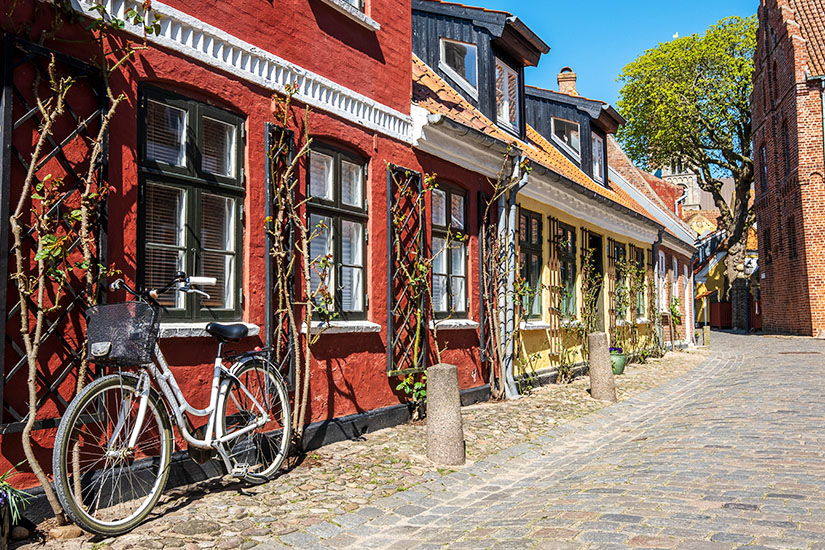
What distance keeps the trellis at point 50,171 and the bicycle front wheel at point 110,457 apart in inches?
11.3

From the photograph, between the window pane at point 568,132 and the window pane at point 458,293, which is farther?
the window pane at point 568,132

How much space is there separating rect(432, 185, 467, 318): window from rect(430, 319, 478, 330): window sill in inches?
4.3

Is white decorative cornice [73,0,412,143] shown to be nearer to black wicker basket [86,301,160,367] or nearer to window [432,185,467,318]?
window [432,185,467,318]

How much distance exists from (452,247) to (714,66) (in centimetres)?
3344

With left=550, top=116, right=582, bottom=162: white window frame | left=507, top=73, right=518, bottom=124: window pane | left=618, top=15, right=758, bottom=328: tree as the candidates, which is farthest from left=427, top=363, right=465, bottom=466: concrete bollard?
left=618, top=15, right=758, bottom=328: tree

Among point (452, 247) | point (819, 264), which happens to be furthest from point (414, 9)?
point (819, 264)

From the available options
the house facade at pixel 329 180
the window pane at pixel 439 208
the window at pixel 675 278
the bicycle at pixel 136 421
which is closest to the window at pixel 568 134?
the house facade at pixel 329 180

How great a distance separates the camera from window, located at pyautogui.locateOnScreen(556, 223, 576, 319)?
1312 cm

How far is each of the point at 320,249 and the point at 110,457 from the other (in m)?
3.09

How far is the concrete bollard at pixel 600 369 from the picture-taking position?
10.5 meters

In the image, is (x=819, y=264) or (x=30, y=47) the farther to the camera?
(x=819, y=264)

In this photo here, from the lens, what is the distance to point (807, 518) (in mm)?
4242

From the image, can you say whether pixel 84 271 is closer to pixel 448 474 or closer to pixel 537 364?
pixel 448 474

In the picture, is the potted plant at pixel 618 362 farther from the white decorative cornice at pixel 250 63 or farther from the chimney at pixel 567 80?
the chimney at pixel 567 80
